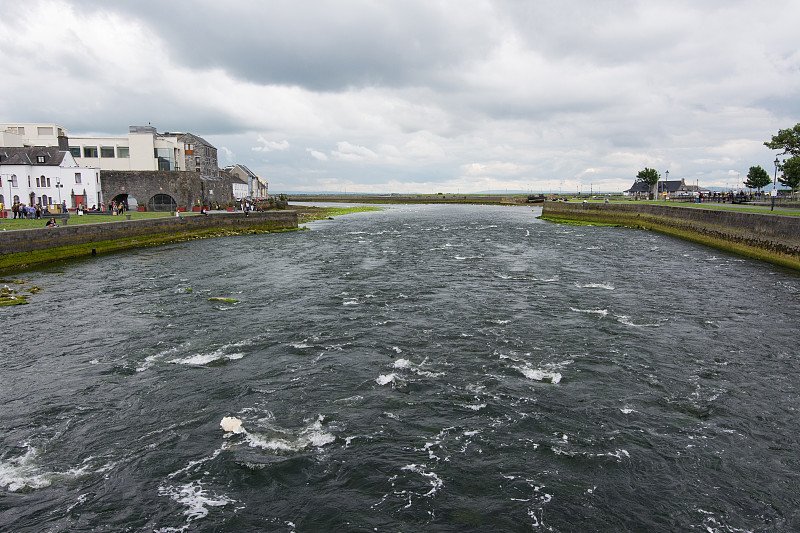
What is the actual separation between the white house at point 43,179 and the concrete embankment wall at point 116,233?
19768 millimetres

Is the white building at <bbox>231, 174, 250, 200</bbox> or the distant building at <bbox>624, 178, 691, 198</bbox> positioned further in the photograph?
the distant building at <bbox>624, 178, 691, 198</bbox>

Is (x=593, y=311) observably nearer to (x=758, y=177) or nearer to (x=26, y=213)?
(x=26, y=213)

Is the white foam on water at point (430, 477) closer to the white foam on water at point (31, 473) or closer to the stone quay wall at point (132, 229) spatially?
the white foam on water at point (31, 473)

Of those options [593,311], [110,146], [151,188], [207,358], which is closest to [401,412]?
[207,358]

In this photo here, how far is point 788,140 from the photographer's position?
5991cm

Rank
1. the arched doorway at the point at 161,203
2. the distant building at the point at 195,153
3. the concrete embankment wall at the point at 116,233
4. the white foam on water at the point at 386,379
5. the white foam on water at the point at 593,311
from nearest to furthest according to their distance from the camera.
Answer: the white foam on water at the point at 386,379 → the white foam on water at the point at 593,311 → the concrete embankment wall at the point at 116,233 → the arched doorway at the point at 161,203 → the distant building at the point at 195,153

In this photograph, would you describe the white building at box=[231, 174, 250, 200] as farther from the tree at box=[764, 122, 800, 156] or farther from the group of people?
the tree at box=[764, 122, 800, 156]

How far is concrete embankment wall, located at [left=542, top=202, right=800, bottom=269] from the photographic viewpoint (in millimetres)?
35000

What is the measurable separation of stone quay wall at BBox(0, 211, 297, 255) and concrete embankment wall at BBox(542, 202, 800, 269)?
178ft

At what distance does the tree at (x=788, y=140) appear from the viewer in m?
59.7

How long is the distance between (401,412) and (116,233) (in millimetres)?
42364

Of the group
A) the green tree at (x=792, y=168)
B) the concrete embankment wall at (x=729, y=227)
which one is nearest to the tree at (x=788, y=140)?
the green tree at (x=792, y=168)

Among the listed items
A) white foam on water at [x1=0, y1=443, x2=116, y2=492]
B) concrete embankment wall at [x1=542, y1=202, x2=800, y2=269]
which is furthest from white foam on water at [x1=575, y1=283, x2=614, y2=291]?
white foam on water at [x1=0, y1=443, x2=116, y2=492]

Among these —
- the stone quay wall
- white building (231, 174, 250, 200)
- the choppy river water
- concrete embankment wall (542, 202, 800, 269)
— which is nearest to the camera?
the choppy river water
